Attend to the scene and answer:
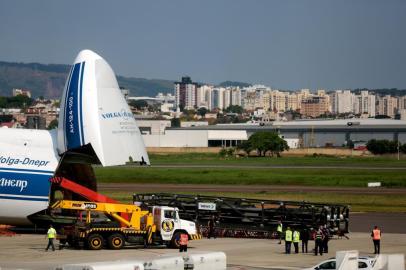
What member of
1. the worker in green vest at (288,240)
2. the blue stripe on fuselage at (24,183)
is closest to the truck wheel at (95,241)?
the blue stripe on fuselage at (24,183)

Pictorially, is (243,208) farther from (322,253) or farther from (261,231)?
(322,253)

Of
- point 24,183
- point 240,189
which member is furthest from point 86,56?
point 240,189

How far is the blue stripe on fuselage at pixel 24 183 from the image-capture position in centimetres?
5659

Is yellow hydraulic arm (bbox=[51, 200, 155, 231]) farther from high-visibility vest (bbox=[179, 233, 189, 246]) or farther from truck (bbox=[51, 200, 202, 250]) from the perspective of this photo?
high-visibility vest (bbox=[179, 233, 189, 246])

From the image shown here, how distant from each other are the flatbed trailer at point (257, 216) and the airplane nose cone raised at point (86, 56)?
1069cm

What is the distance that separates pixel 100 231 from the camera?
172ft

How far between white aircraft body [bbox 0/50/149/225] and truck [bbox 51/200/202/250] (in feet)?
7.78

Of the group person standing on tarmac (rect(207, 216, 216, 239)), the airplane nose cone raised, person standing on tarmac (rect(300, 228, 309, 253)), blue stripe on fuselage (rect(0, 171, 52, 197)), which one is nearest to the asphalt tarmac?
person standing on tarmac (rect(207, 216, 216, 239))

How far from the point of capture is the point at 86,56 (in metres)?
57.0

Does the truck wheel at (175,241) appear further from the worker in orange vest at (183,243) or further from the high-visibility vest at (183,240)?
the worker in orange vest at (183,243)

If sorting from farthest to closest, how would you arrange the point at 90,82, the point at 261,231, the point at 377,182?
the point at 377,182
the point at 261,231
the point at 90,82

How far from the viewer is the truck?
5228 centimetres

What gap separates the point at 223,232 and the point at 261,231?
2183 millimetres

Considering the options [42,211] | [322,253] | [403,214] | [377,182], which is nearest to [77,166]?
[42,211]
